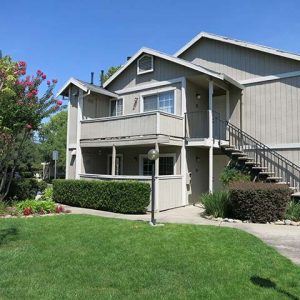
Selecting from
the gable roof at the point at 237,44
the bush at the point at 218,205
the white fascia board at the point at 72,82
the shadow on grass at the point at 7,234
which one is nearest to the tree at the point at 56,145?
the white fascia board at the point at 72,82

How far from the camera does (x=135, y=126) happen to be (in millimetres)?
15570

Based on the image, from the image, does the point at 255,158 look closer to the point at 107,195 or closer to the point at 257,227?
the point at 257,227

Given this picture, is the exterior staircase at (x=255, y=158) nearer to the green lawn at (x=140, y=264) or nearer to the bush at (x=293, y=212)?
the bush at (x=293, y=212)

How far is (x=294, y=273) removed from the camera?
20.0ft

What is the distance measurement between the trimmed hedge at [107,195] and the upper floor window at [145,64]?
6726 mm

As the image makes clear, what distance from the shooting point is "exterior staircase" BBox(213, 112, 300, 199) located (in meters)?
15.0

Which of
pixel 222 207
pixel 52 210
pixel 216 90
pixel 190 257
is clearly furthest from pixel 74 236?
pixel 216 90

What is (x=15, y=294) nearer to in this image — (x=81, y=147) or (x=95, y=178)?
(x=95, y=178)

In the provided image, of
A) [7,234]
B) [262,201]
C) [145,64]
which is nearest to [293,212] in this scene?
[262,201]

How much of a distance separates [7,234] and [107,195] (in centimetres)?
548

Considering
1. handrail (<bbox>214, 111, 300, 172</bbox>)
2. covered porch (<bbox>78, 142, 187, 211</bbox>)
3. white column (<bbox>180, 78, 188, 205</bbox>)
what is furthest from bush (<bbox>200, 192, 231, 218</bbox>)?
handrail (<bbox>214, 111, 300, 172</bbox>)

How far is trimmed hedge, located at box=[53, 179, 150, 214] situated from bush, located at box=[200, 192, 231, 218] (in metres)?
2.28

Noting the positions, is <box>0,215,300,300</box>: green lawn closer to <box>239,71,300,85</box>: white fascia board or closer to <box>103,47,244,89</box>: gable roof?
<box>103,47,244,89</box>: gable roof

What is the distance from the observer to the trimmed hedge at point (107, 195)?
43.9ft
